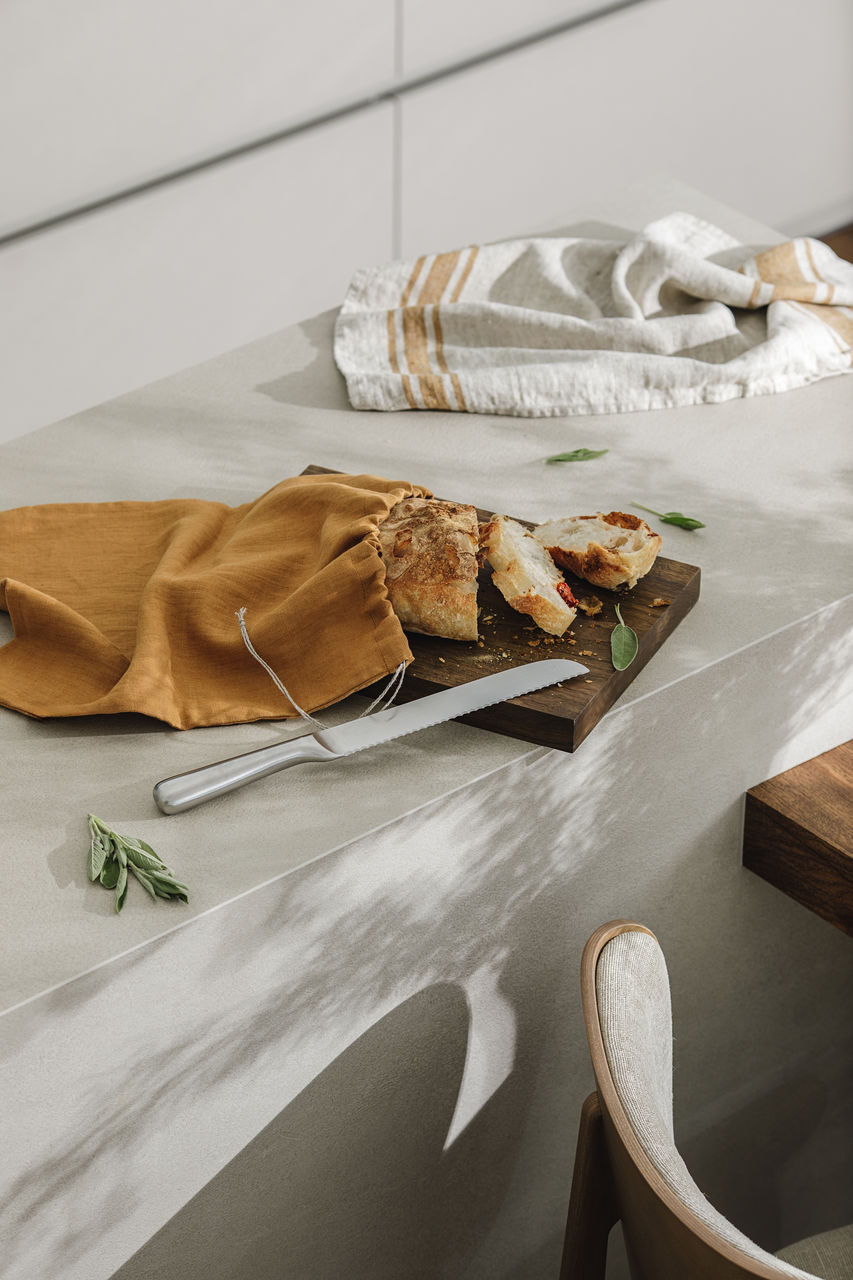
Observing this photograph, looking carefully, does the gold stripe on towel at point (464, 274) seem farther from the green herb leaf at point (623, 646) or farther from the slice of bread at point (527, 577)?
the green herb leaf at point (623, 646)

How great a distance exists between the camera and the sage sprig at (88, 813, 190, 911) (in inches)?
37.0

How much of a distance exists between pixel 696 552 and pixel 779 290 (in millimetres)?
472

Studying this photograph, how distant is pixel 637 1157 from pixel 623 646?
0.40 meters

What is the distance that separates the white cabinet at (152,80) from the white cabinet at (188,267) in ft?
0.19

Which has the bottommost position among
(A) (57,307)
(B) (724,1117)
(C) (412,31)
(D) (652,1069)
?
(B) (724,1117)

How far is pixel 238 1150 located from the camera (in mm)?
1062

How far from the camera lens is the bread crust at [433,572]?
42.4 inches

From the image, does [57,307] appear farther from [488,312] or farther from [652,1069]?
[652,1069]

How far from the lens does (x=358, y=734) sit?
3.39 ft

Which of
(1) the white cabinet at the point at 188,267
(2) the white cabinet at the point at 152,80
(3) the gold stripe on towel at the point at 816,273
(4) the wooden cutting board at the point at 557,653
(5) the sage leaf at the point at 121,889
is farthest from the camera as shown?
(1) the white cabinet at the point at 188,267

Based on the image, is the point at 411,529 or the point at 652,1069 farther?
the point at 411,529

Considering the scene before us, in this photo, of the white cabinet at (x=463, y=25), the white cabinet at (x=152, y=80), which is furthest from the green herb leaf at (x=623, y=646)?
the white cabinet at (x=463, y=25)

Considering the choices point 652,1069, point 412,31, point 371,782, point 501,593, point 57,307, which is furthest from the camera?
point 412,31

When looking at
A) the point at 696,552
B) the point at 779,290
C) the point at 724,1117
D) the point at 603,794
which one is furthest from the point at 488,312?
the point at 724,1117
